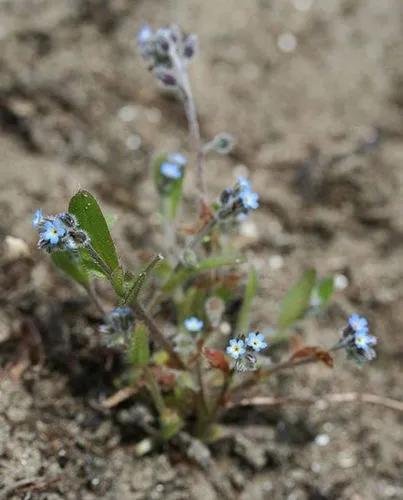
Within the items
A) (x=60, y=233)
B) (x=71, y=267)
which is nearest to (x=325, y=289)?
(x=71, y=267)

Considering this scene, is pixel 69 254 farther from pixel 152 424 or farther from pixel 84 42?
pixel 84 42

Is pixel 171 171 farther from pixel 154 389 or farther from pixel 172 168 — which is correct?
pixel 154 389

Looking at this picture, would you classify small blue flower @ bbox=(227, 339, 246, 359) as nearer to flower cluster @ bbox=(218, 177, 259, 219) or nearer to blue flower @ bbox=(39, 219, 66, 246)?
flower cluster @ bbox=(218, 177, 259, 219)

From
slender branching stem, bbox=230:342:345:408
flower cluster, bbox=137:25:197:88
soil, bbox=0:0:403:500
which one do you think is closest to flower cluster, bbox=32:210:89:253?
soil, bbox=0:0:403:500

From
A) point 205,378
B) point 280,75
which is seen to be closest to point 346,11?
point 280,75

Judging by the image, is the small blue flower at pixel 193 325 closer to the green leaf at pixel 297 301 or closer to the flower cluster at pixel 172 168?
the green leaf at pixel 297 301

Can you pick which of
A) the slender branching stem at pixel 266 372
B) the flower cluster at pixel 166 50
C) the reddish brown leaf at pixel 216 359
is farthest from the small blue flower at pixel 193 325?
the flower cluster at pixel 166 50
